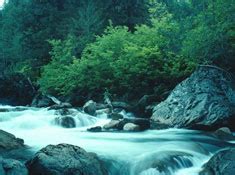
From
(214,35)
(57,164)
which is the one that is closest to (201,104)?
(214,35)

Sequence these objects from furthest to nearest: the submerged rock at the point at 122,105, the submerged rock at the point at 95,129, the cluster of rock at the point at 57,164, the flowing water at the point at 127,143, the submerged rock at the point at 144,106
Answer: the submerged rock at the point at 122,105, the submerged rock at the point at 144,106, the submerged rock at the point at 95,129, the flowing water at the point at 127,143, the cluster of rock at the point at 57,164

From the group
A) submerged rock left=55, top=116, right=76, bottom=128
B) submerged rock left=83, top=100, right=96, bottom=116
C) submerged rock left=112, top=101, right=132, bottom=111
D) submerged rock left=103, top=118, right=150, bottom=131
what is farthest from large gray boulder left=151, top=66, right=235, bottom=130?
submerged rock left=55, top=116, right=76, bottom=128

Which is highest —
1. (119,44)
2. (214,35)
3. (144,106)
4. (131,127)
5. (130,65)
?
(119,44)

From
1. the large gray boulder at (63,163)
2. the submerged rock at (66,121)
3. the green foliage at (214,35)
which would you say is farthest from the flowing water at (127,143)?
the green foliage at (214,35)

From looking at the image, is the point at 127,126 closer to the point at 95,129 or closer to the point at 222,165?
the point at 95,129

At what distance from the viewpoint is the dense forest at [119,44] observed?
45.0 ft

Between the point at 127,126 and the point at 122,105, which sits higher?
the point at 122,105

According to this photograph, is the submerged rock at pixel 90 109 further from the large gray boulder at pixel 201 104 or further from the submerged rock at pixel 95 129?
the large gray boulder at pixel 201 104

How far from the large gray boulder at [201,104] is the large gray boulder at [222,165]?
439 centimetres

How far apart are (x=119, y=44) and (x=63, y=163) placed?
39.0 feet

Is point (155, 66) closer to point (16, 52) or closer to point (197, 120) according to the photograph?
point (197, 120)

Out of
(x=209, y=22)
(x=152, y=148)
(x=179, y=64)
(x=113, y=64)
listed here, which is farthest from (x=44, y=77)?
(x=152, y=148)

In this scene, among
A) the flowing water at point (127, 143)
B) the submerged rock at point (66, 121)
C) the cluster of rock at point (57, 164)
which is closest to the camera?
the cluster of rock at point (57, 164)

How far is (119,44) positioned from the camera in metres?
17.9
